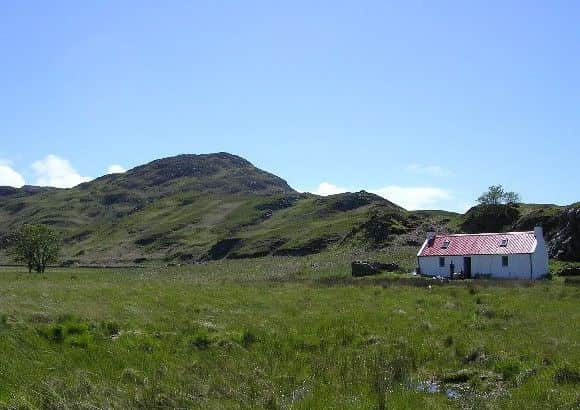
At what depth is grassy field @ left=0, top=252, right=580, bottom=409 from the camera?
14719 mm

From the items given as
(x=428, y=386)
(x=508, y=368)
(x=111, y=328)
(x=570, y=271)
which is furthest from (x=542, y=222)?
(x=111, y=328)

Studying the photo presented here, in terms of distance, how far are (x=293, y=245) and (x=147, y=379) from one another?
407 ft

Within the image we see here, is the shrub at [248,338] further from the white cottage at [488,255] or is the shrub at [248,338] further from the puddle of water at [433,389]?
the white cottage at [488,255]

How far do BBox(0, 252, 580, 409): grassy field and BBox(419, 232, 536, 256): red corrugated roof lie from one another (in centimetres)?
3719

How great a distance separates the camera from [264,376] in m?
17.2

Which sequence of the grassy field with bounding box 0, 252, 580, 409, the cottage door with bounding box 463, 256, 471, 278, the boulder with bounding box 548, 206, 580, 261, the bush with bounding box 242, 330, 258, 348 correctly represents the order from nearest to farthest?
the grassy field with bounding box 0, 252, 580, 409
the bush with bounding box 242, 330, 258, 348
the cottage door with bounding box 463, 256, 471, 278
the boulder with bounding box 548, 206, 580, 261

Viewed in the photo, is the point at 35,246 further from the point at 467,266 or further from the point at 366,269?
the point at 467,266

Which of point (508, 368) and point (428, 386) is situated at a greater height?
point (508, 368)

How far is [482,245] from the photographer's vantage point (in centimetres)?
6856

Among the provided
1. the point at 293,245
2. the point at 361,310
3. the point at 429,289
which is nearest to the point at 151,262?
the point at 293,245

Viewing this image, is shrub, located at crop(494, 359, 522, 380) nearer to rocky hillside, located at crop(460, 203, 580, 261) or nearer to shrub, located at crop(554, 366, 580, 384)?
shrub, located at crop(554, 366, 580, 384)

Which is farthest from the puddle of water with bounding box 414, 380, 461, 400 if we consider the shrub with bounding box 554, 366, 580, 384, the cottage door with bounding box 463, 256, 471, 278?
the cottage door with bounding box 463, 256, 471, 278

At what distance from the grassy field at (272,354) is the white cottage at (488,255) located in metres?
35.9

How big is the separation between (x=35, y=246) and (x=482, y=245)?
58.8 m
